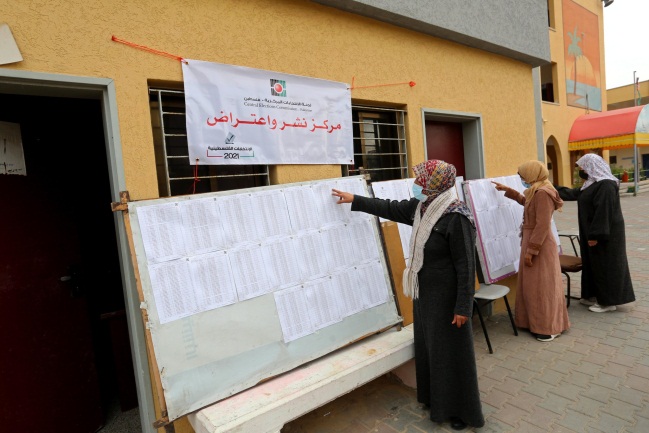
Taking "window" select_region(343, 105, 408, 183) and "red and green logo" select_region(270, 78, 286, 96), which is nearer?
"red and green logo" select_region(270, 78, 286, 96)

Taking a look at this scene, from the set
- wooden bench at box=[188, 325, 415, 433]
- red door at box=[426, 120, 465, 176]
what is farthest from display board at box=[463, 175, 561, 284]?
wooden bench at box=[188, 325, 415, 433]

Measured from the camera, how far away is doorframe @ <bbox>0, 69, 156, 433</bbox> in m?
2.17

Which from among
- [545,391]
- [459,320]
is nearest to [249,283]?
[459,320]

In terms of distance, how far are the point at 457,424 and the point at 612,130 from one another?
19.9m

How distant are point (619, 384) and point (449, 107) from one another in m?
3.29

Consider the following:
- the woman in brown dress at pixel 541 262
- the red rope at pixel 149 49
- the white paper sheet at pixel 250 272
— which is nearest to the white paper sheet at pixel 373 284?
the white paper sheet at pixel 250 272

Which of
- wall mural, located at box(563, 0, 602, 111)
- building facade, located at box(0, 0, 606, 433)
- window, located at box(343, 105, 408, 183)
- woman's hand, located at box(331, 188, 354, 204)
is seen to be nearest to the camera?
building facade, located at box(0, 0, 606, 433)

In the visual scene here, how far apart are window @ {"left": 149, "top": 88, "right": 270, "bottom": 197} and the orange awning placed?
1945 cm

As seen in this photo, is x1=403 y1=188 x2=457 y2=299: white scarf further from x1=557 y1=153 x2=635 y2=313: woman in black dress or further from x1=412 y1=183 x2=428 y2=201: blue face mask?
x1=557 y1=153 x2=635 y2=313: woman in black dress

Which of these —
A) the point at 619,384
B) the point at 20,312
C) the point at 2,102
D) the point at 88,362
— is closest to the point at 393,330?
the point at 619,384

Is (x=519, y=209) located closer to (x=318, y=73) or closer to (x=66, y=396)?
(x=318, y=73)

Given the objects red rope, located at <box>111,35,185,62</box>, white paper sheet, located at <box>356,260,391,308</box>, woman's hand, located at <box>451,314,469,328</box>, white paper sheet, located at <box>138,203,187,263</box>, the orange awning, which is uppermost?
the orange awning

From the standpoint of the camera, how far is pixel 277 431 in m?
2.18

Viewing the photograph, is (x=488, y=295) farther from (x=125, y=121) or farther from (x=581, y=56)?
(x=581, y=56)
